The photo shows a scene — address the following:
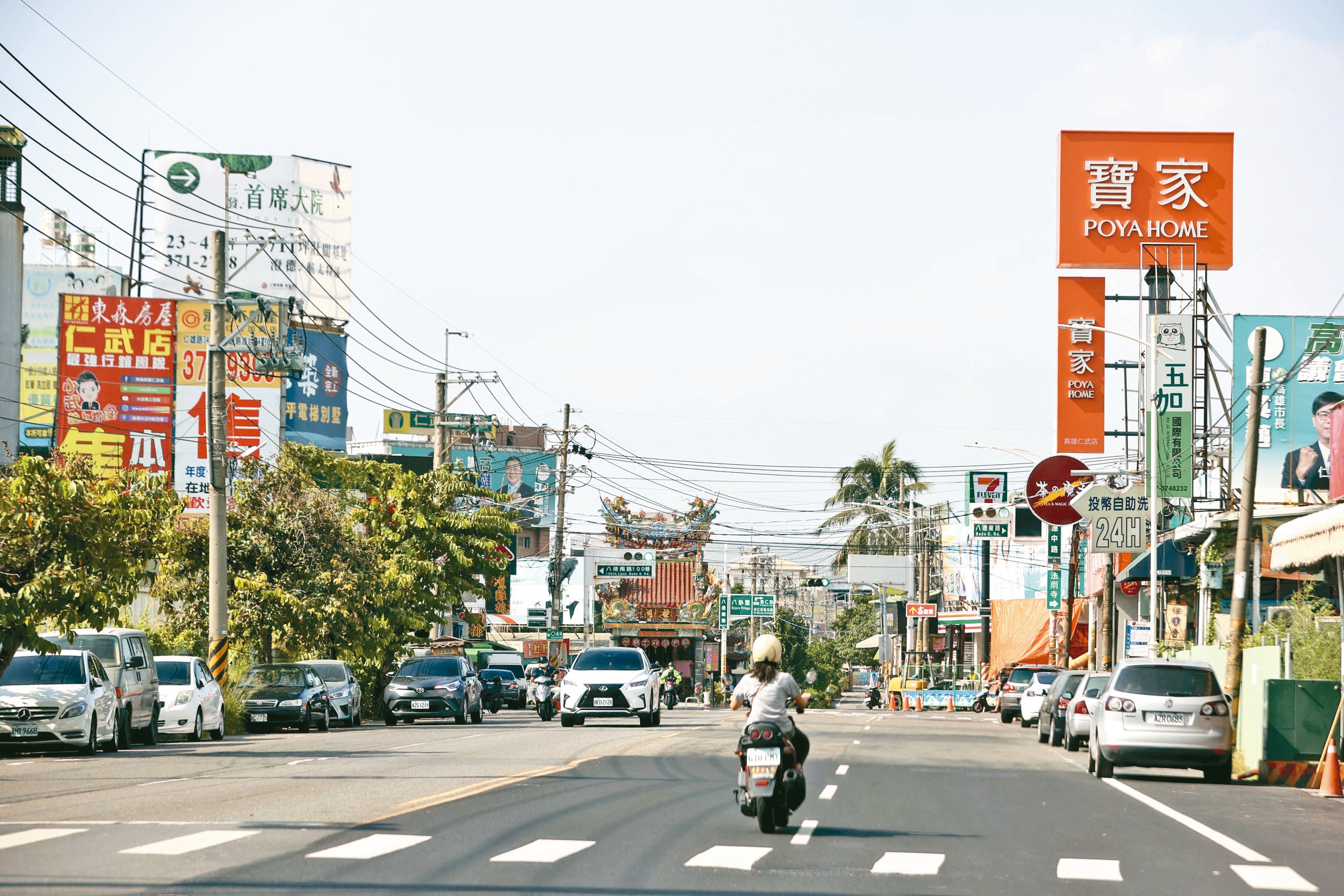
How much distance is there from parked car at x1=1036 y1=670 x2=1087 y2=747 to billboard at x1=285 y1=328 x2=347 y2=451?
3788cm

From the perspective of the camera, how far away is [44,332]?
68562 mm

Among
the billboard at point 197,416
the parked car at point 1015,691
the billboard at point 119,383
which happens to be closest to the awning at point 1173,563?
the parked car at point 1015,691

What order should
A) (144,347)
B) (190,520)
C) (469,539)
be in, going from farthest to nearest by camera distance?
(144,347) < (469,539) < (190,520)

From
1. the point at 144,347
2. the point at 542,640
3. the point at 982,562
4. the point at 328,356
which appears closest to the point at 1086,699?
the point at 982,562

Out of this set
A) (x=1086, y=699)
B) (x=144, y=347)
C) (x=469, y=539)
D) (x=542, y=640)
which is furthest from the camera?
(x=542, y=640)

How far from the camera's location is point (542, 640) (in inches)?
3312

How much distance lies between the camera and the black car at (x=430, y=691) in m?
37.6

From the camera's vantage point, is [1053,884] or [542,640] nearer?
[1053,884]

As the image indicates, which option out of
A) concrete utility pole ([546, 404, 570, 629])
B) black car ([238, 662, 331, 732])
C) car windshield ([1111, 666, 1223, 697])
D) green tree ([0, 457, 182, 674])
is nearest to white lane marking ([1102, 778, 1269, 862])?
car windshield ([1111, 666, 1223, 697])

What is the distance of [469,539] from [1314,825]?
33477 millimetres

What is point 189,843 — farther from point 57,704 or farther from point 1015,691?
point 1015,691

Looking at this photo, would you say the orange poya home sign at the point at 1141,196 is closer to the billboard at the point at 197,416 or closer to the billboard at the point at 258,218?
the billboard at the point at 197,416

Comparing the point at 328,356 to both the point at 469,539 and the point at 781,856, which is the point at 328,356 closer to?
the point at 469,539

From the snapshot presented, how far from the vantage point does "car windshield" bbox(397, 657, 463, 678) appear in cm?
3831
